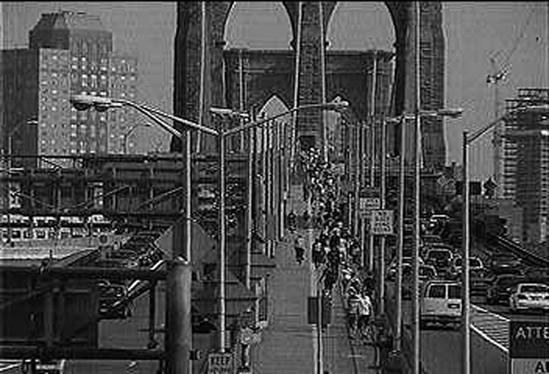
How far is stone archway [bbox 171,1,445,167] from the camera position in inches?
3378

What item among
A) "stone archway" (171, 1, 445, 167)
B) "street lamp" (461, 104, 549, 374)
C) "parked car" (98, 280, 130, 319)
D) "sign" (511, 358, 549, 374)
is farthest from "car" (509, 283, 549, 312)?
"stone archway" (171, 1, 445, 167)

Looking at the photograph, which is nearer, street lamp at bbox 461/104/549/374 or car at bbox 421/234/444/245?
street lamp at bbox 461/104/549/374

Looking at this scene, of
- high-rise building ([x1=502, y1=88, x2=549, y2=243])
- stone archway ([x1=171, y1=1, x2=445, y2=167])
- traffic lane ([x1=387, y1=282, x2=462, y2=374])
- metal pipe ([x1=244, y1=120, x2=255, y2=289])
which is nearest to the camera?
traffic lane ([x1=387, y1=282, x2=462, y2=374])

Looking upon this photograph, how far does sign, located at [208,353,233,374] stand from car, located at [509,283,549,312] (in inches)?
739

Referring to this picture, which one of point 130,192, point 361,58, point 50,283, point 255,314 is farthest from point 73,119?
point 361,58

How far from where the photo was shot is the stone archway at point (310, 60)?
282 feet

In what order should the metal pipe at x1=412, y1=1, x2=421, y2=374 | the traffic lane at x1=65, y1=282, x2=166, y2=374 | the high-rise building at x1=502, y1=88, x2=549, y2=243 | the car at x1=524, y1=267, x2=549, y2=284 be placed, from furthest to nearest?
1. the high-rise building at x1=502, y1=88, x2=549, y2=243
2. the car at x1=524, y1=267, x2=549, y2=284
3. the metal pipe at x1=412, y1=1, x2=421, y2=374
4. the traffic lane at x1=65, y1=282, x2=166, y2=374

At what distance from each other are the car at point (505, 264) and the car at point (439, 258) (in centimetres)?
149

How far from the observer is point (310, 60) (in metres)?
122

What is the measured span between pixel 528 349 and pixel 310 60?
103586 mm

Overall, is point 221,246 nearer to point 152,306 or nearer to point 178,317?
point 152,306

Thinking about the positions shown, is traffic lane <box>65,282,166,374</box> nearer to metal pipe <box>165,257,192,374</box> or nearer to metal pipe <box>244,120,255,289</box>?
metal pipe <box>165,257,192,374</box>

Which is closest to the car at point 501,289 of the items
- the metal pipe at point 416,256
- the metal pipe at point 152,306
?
the metal pipe at point 416,256

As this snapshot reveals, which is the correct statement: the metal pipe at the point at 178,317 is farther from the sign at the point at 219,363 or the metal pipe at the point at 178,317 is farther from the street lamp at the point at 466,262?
the street lamp at the point at 466,262
